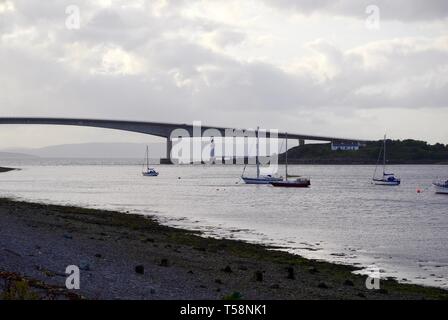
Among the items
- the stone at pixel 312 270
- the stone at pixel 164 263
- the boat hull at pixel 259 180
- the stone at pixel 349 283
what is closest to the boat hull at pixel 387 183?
the boat hull at pixel 259 180

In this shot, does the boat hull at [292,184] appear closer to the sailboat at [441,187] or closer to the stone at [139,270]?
the sailboat at [441,187]

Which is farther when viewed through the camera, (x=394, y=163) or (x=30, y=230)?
(x=394, y=163)

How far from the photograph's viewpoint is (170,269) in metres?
14.7

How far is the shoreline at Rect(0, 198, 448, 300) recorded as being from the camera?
11617 mm

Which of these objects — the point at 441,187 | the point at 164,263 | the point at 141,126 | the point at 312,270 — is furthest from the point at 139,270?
the point at 141,126

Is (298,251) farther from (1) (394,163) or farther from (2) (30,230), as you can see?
(1) (394,163)

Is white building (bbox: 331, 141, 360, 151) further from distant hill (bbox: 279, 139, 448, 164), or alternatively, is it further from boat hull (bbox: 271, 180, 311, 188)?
boat hull (bbox: 271, 180, 311, 188)

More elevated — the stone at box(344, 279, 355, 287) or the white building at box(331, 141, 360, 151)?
the white building at box(331, 141, 360, 151)

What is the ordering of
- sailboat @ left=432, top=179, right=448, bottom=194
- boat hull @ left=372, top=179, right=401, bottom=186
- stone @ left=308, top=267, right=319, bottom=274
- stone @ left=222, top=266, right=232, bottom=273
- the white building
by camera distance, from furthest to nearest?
the white building → boat hull @ left=372, top=179, right=401, bottom=186 → sailboat @ left=432, top=179, right=448, bottom=194 → stone @ left=308, top=267, right=319, bottom=274 → stone @ left=222, top=266, right=232, bottom=273

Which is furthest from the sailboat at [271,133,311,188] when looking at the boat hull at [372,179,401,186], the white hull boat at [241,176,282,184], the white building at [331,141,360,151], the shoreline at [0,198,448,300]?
the white building at [331,141,360,151]

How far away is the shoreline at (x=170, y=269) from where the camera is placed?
457 inches

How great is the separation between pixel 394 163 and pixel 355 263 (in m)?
172
